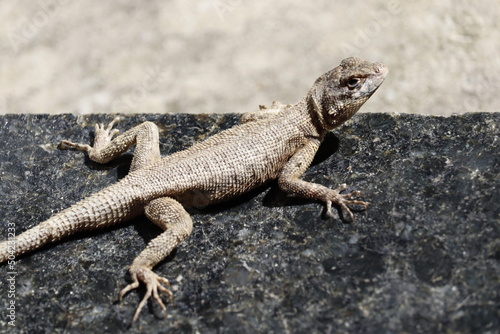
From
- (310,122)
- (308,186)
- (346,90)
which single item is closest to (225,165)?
(308,186)

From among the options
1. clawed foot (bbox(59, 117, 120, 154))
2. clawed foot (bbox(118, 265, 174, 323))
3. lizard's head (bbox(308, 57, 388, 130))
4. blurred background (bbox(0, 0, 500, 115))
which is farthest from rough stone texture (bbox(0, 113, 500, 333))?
blurred background (bbox(0, 0, 500, 115))

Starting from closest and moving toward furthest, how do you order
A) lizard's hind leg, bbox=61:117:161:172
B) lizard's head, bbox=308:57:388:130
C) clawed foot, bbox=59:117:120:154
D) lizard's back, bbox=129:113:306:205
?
lizard's back, bbox=129:113:306:205
lizard's head, bbox=308:57:388:130
lizard's hind leg, bbox=61:117:161:172
clawed foot, bbox=59:117:120:154

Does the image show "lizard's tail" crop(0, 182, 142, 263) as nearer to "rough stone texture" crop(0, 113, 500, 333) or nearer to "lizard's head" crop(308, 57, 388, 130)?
"rough stone texture" crop(0, 113, 500, 333)

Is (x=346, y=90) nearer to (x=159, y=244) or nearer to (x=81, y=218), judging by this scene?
(x=159, y=244)

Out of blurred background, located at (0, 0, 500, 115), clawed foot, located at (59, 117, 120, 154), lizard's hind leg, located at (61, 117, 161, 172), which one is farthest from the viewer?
blurred background, located at (0, 0, 500, 115)

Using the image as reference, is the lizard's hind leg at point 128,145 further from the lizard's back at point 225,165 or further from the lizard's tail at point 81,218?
the lizard's tail at point 81,218

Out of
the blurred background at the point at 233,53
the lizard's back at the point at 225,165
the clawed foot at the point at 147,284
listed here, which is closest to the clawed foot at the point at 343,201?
the lizard's back at the point at 225,165
